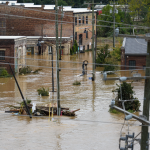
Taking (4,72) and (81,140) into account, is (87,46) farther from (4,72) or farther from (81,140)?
(81,140)

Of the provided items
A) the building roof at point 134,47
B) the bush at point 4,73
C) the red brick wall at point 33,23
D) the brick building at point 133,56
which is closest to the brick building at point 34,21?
the red brick wall at point 33,23

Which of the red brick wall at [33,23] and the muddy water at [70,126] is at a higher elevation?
the red brick wall at [33,23]

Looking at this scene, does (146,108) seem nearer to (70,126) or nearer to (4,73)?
(70,126)

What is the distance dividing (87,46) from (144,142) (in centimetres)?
6015

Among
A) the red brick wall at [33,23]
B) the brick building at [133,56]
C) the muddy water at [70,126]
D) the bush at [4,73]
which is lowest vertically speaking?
the muddy water at [70,126]

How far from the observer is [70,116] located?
76.0 ft

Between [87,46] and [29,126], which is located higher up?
[87,46]

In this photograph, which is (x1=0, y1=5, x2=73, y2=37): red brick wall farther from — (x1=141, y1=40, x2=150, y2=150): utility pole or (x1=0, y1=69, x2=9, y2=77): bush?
(x1=141, y1=40, x2=150, y2=150): utility pole

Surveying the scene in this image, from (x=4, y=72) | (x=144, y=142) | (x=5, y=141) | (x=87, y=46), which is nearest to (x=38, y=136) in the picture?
(x=5, y=141)

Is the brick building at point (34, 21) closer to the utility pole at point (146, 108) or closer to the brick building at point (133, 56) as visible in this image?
the brick building at point (133, 56)

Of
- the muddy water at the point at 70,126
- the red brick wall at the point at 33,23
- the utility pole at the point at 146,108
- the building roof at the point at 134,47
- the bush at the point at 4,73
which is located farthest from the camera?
the red brick wall at the point at 33,23

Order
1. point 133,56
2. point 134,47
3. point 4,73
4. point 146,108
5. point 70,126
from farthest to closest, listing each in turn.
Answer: point 134,47 < point 133,56 < point 4,73 < point 70,126 < point 146,108

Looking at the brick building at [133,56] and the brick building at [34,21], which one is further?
the brick building at [34,21]

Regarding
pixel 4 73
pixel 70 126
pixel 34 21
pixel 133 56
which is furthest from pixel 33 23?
pixel 70 126
